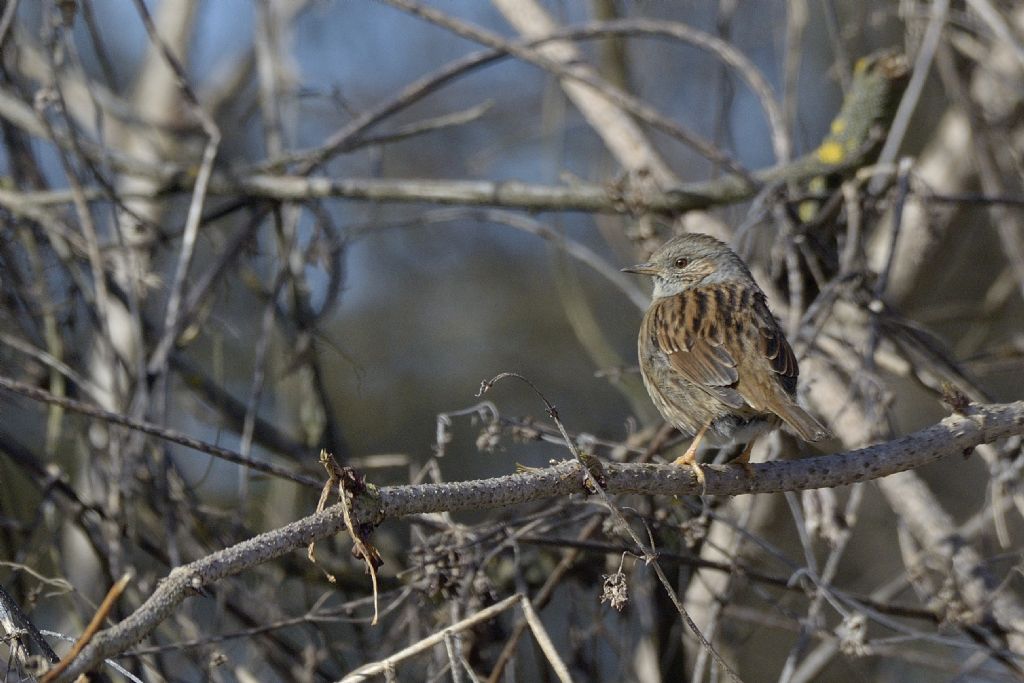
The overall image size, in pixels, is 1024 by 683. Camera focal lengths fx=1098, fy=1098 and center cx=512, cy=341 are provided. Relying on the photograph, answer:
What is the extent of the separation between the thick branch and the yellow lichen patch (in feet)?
6.04

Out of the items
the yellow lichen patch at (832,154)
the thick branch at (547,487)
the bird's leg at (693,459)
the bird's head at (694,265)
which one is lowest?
the thick branch at (547,487)

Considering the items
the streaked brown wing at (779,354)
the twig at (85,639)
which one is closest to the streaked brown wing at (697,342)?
the streaked brown wing at (779,354)

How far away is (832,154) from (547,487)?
2663mm

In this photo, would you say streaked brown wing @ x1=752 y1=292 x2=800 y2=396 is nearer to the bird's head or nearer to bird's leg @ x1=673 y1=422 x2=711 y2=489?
bird's leg @ x1=673 y1=422 x2=711 y2=489

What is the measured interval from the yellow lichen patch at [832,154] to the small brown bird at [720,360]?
0.71m

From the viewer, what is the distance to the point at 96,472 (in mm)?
3992

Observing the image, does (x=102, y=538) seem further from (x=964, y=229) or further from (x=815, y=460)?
(x=964, y=229)

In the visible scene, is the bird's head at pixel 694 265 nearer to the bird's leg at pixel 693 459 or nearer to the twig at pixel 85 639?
the bird's leg at pixel 693 459

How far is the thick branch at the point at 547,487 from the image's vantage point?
6.41ft

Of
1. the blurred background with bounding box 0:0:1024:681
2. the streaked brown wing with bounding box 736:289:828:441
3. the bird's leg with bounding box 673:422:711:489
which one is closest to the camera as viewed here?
the bird's leg with bounding box 673:422:711:489

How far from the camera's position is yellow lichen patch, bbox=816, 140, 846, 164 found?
14.4 ft

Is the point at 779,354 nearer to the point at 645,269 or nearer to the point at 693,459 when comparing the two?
the point at 693,459

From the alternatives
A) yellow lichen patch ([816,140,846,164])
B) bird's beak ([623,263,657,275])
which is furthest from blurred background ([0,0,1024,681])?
bird's beak ([623,263,657,275])

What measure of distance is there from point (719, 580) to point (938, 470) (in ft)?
13.4
